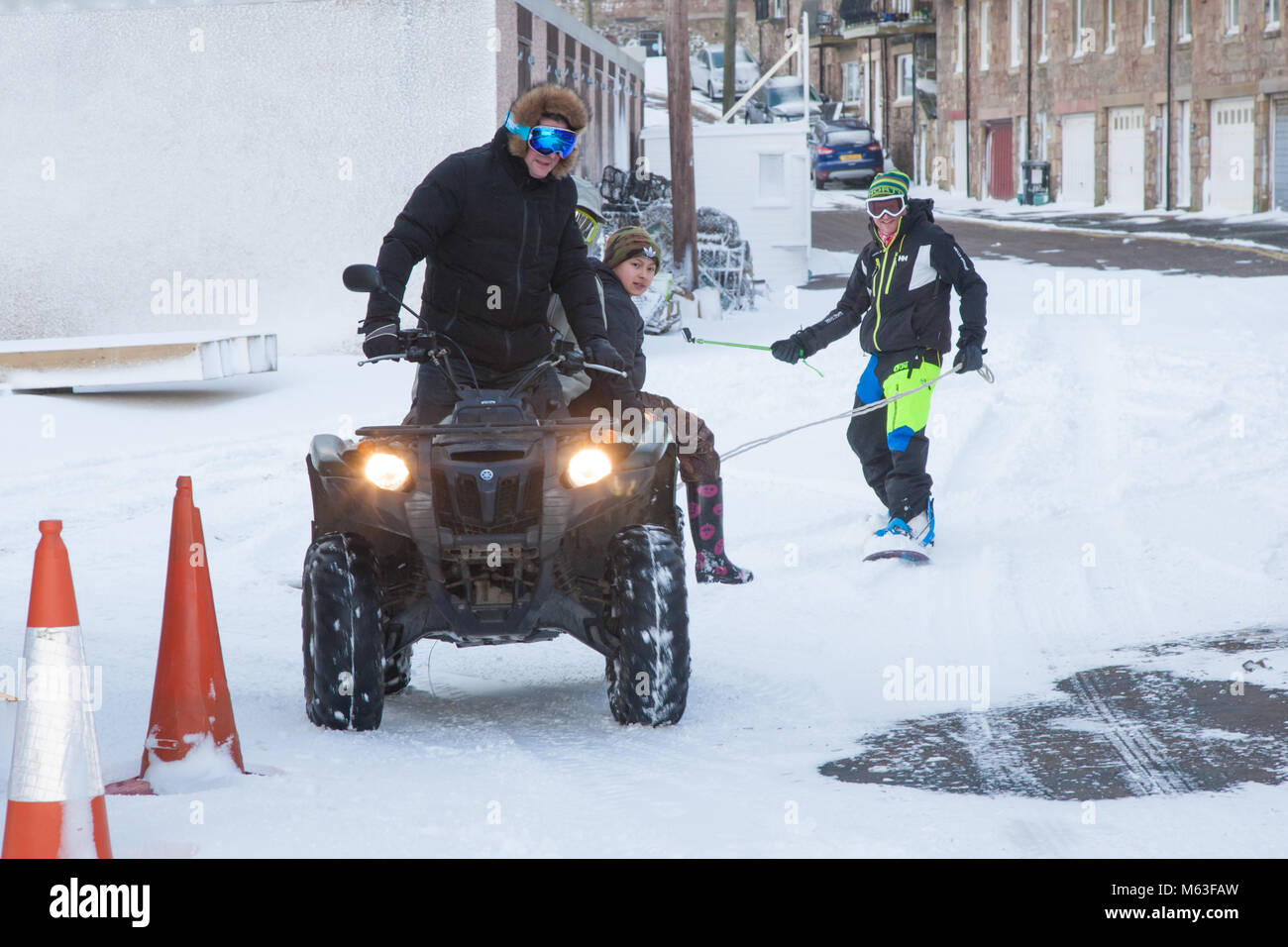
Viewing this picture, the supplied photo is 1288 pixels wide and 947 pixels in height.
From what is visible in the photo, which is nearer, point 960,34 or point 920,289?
point 920,289

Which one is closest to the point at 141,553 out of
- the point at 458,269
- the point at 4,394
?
the point at 458,269

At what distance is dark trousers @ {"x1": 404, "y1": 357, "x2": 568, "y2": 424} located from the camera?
5.10 meters

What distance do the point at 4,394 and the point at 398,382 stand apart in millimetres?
2957

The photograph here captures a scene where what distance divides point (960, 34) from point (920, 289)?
40.4 meters

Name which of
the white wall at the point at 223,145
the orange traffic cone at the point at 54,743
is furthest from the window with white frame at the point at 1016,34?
the orange traffic cone at the point at 54,743

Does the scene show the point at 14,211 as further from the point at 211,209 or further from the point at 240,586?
the point at 240,586

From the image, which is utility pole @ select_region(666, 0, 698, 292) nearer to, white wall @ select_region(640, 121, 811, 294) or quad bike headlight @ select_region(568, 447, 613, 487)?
white wall @ select_region(640, 121, 811, 294)

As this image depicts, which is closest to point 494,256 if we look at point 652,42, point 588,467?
point 588,467

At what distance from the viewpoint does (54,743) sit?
10.6ft

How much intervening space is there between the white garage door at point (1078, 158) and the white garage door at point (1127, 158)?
0.68m

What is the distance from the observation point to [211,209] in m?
15.7

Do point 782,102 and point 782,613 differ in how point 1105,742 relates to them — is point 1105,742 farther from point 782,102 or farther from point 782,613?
point 782,102

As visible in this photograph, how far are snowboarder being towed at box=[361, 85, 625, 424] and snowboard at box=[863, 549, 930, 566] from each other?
8.64 feet

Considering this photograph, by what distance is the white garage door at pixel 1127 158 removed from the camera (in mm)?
35438
